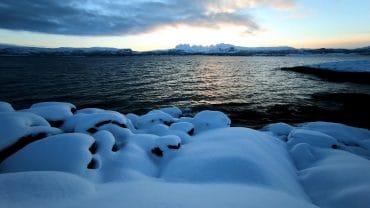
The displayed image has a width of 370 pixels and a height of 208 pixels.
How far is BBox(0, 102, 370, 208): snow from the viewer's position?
17.0 ft

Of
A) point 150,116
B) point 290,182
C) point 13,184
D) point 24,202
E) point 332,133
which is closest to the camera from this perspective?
point 24,202

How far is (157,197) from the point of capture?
5180 mm

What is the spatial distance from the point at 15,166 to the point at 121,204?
4557mm

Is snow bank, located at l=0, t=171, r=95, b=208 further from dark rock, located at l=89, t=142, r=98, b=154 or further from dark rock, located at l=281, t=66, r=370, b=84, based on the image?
dark rock, located at l=281, t=66, r=370, b=84

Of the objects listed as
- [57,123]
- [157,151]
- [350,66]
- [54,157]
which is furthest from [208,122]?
[350,66]

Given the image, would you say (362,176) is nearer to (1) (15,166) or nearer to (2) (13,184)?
(2) (13,184)

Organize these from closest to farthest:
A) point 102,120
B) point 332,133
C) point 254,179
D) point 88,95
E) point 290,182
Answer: point 254,179 → point 290,182 → point 102,120 → point 332,133 → point 88,95

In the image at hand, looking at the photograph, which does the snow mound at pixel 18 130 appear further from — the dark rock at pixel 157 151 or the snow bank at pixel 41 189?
the dark rock at pixel 157 151

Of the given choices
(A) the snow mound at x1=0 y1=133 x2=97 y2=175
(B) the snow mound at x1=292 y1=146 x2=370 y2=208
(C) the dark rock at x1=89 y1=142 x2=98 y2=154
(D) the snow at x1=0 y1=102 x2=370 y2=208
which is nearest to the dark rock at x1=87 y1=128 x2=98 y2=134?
(D) the snow at x1=0 y1=102 x2=370 y2=208

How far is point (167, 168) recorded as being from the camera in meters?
8.36

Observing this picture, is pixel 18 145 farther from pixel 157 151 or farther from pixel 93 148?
pixel 157 151

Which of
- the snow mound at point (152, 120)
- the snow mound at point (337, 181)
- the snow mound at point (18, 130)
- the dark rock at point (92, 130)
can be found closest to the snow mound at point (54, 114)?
the snow mound at point (18, 130)

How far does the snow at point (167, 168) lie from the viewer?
5.19 metres

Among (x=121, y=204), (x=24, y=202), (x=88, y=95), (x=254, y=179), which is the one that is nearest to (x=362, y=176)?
(x=254, y=179)
